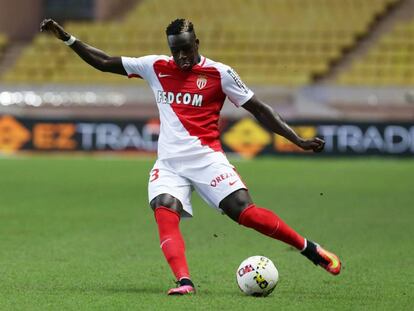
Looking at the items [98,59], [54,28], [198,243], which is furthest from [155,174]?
[198,243]

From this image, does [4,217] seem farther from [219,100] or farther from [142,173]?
[142,173]

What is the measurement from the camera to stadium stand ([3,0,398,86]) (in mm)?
29828

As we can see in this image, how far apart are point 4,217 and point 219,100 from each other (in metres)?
6.34

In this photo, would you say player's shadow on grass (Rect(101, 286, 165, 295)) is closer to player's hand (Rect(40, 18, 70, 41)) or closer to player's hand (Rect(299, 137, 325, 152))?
player's hand (Rect(299, 137, 325, 152))

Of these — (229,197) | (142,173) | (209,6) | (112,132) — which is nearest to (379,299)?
(229,197)

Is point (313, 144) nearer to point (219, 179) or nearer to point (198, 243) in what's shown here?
point (219, 179)

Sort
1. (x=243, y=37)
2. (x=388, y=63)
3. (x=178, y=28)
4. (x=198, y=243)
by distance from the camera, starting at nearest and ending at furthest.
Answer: (x=178, y=28), (x=198, y=243), (x=388, y=63), (x=243, y=37)

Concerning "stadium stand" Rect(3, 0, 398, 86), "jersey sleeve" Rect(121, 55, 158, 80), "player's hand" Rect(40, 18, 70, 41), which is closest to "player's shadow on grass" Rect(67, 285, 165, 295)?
"jersey sleeve" Rect(121, 55, 158, 80)

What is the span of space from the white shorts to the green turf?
693mm

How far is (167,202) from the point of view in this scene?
7625 mm

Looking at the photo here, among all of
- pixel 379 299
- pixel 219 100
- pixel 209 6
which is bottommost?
pixel 209 6

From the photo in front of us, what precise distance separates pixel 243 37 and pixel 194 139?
76.8ft

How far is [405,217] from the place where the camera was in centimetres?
1380

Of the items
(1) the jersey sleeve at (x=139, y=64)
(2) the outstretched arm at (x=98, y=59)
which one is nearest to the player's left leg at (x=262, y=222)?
(1) the jersey sleeve at (x=139, y=64)
